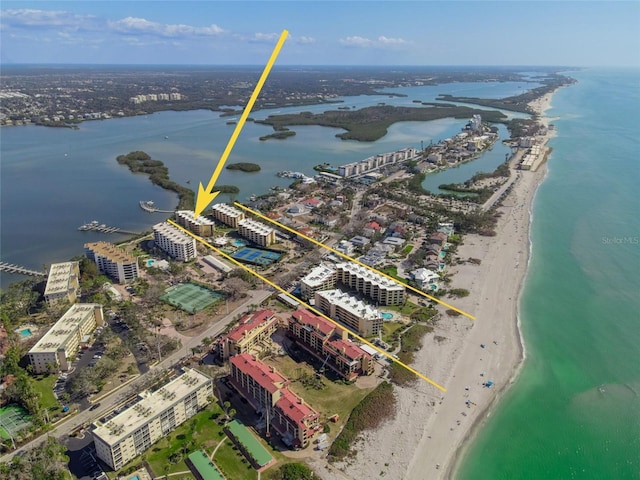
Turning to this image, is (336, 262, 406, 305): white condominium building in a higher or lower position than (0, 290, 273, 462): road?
higher

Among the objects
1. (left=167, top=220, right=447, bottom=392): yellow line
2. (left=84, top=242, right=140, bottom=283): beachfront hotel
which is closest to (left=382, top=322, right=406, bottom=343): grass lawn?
(left=167, top=220, right=447, bottom=392): yellow line

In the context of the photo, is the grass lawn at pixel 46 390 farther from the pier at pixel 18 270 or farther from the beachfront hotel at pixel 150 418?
the pier at pixel 18 270

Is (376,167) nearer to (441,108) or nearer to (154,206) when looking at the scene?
(154,206)

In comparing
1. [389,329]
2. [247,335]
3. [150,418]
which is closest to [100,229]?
[247,335]

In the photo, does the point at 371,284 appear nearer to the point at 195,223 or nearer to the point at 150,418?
the point at 150,418

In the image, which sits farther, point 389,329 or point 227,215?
point 227,215

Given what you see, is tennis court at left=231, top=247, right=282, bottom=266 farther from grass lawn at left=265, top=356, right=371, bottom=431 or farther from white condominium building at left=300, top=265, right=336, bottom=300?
grass lawn at left=265, top=356, right=371, bottom=431

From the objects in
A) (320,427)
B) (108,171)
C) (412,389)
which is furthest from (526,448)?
(108,171)
